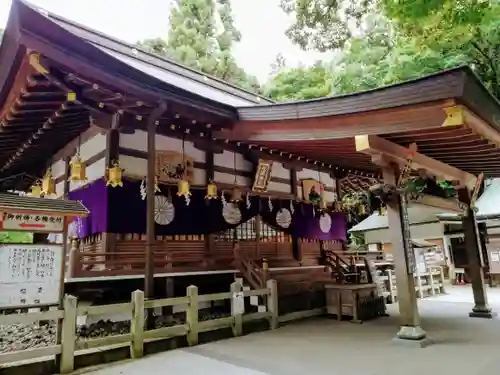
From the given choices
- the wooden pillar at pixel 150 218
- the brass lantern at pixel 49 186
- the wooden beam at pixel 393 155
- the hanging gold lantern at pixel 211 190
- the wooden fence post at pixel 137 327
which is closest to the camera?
the wooden fence post at pixel 137 327

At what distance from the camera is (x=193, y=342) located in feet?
18.5

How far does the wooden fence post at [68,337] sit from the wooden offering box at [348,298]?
17.1 feet

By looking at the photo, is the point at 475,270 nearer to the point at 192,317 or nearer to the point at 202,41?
the point at 192,317

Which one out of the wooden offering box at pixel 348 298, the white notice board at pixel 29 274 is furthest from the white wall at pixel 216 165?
the wooden offering box at pixel 348 298

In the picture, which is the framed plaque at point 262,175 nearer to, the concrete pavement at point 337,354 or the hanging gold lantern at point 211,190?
the hanging gold lantern at point 211,190

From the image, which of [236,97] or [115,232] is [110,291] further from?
[236,97]

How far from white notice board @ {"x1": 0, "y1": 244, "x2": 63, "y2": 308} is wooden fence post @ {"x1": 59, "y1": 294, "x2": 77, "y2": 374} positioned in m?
0.29

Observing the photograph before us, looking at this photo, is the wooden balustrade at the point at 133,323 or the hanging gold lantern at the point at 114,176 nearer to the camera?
the wooden balustrade at the point at 133,323

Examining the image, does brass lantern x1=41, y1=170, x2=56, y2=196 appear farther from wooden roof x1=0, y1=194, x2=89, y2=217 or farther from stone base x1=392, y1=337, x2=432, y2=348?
stone base x1=392, y1=337, x2=432, y2=348

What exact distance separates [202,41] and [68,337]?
25.0 meters

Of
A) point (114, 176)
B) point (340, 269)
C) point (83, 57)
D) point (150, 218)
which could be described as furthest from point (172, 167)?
point (340, 269)

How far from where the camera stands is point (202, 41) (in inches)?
1030

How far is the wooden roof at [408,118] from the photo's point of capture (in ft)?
15.0

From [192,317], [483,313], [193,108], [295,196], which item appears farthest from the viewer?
[295,196]
